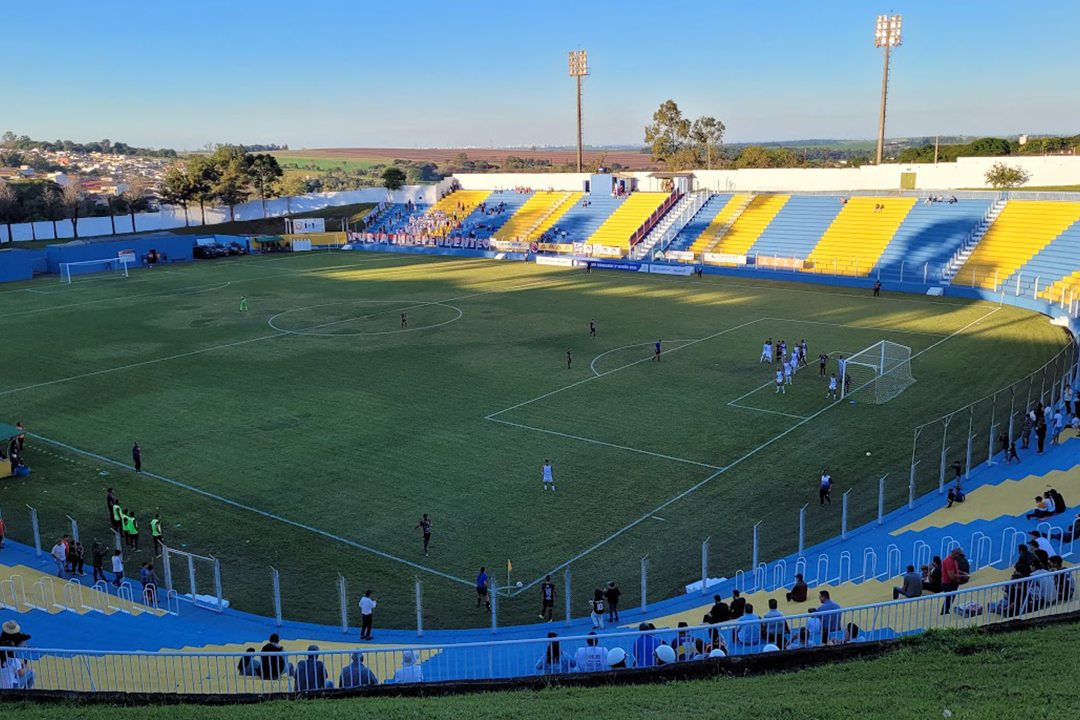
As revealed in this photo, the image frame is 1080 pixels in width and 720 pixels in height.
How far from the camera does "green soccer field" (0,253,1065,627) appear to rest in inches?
787

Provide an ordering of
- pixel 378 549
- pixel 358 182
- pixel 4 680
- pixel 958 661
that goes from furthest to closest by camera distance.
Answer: pixel 358 182 < pixel 378 549 < pixel 4 680 < pixel 958 661

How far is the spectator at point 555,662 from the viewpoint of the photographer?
1263 cm

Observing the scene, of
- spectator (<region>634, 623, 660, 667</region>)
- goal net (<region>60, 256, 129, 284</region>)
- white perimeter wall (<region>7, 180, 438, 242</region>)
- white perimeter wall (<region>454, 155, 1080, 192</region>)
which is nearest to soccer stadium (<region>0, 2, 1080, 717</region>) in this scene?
spectator (<region>634, 623, 660, 667</region>)

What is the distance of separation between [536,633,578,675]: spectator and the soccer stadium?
1.8 inches

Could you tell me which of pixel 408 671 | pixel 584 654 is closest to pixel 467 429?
pixel 408 671

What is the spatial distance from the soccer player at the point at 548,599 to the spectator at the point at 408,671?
174 inches

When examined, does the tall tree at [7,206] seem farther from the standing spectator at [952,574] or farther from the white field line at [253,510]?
the standing spectator at [952,574]

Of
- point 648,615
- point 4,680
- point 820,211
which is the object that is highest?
point 820,211

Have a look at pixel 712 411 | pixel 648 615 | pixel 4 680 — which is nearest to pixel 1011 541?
pixel 648 615

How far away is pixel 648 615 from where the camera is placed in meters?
16.8

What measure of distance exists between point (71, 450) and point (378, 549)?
13420 millimetres

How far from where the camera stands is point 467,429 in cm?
2844

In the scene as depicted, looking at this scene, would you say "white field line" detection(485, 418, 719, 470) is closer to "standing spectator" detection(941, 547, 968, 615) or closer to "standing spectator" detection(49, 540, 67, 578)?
"standing spectator" detection(941, 547, 968, 615)

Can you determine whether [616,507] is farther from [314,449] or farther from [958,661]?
[958,661]
